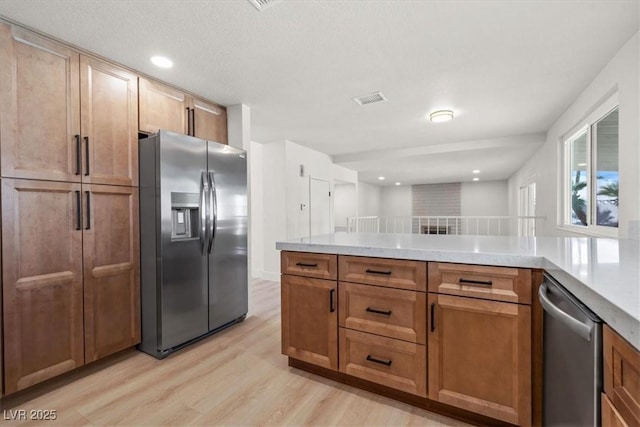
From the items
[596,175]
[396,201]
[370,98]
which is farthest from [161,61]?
[396,201]

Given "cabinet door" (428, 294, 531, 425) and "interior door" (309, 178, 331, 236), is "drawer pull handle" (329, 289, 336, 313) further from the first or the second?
"interior door" (309, 178, 331, 236)

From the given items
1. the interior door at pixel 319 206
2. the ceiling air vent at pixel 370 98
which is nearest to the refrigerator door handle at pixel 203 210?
the ceiling air vent at pixel 370 98

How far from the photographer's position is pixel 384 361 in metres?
1.67

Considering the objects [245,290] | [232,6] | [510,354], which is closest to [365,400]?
[510,354]

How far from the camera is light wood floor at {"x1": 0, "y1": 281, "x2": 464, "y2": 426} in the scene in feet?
5.18

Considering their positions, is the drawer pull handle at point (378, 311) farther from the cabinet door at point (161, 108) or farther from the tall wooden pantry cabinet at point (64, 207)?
the cabinet door at point (161, 108)

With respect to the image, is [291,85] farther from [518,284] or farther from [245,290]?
[518,284]

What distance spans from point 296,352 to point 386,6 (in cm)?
217

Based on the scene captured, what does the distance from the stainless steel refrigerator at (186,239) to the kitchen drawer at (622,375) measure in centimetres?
239

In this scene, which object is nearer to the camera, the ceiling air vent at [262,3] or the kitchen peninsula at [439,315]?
the kitchen peninsula at [439,315]

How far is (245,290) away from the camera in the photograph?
117 inches

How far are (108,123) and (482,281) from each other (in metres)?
2.62

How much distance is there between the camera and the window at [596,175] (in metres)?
2.43

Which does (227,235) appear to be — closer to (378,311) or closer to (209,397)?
→ (209,397)
